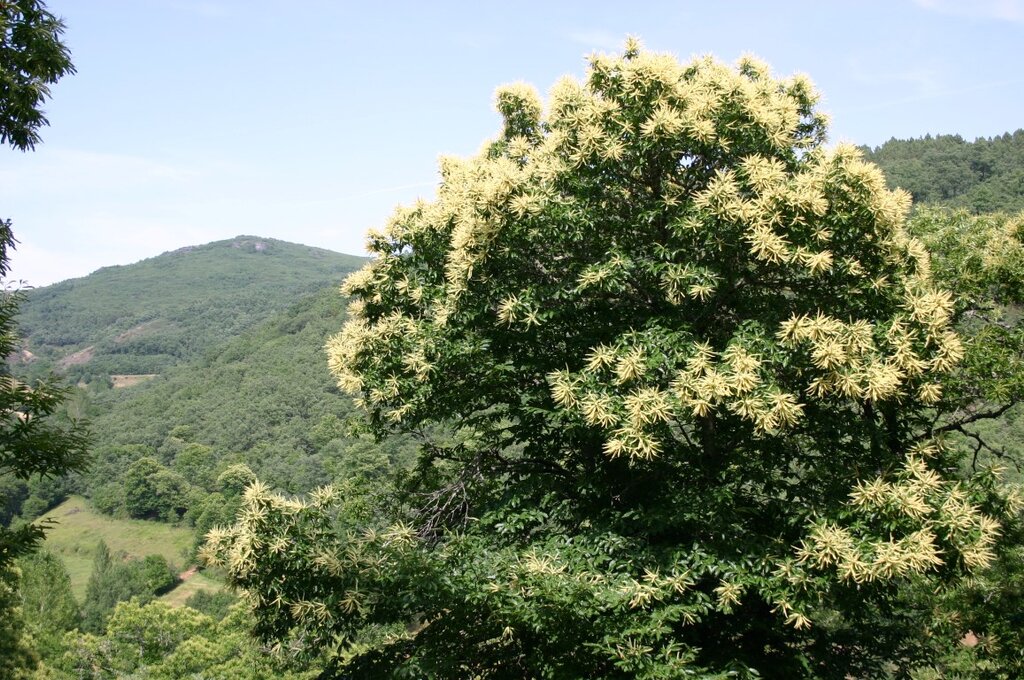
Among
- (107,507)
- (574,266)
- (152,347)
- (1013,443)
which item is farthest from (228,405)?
(574,266)

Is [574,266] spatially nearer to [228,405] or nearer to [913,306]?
[913,306]

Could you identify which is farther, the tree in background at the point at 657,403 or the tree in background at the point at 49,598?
the tree in background at the point at 49,598

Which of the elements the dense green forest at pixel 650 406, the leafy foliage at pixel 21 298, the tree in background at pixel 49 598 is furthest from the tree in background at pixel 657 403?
the tree in background at pixel 49 598

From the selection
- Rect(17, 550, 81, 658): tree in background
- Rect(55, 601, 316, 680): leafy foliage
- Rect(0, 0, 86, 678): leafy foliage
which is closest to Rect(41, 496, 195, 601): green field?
Rect(17, 550, 81, 658): tree in background

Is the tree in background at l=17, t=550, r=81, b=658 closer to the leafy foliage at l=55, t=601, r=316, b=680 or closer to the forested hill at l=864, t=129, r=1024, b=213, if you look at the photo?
the leafy foliage at l=55, t=601, r=316, b=680

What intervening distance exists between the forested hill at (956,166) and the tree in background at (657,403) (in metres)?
44.9

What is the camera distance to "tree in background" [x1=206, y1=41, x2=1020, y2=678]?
7.04 m

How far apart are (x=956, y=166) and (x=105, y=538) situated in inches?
4010

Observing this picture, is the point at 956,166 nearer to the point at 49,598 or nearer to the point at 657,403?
the point at 657,403

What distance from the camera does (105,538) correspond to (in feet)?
298

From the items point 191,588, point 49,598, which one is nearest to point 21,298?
point 49,598

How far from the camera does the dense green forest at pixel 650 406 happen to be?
7.10 m

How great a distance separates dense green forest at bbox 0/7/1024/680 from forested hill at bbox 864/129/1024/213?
44.4m

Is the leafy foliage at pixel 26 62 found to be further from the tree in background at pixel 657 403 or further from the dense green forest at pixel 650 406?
the tree in background at pixel 657 403
